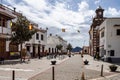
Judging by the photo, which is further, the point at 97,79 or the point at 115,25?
the point at 115,25

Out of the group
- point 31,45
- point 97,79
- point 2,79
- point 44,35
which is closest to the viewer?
point 2,79

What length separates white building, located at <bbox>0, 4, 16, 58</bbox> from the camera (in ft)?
118

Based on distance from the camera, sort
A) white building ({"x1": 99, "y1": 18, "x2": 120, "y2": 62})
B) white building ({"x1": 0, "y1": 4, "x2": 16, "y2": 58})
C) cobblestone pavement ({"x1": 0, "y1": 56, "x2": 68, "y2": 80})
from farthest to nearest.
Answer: white building ({"x1": 99, "y1": 18, "x2": 120, "y2": 62})
white building ({"x1": 0, "y1": 4, "x2": 16, "y2": 58})
cobblestone pavement ({"x1": 0, "y1": 56, "x2": 68, "y2": 80})

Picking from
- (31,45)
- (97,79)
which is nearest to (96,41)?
(31,45)

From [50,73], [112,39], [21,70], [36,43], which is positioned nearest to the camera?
[50,73]

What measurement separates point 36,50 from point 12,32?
902 inches

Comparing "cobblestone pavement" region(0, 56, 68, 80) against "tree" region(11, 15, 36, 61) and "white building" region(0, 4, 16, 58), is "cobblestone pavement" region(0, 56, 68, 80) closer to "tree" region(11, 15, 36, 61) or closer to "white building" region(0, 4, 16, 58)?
"white building" region(0, 4, 16, 58)

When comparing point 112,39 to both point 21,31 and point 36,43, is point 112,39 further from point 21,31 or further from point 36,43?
point 36,43

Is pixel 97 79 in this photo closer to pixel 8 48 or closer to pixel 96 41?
pixel 8 48

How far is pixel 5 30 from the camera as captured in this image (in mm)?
36406

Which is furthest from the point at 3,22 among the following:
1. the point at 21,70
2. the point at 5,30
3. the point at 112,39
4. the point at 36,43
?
the point at 36,43

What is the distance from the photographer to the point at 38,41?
63.0m

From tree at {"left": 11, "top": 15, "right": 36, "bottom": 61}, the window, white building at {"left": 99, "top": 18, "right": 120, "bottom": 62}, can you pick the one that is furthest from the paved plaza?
white building at {"left": 99, "top": 18, "right": 120, "bottom": 62}

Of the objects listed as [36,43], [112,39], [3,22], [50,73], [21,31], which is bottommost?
[50,73]
